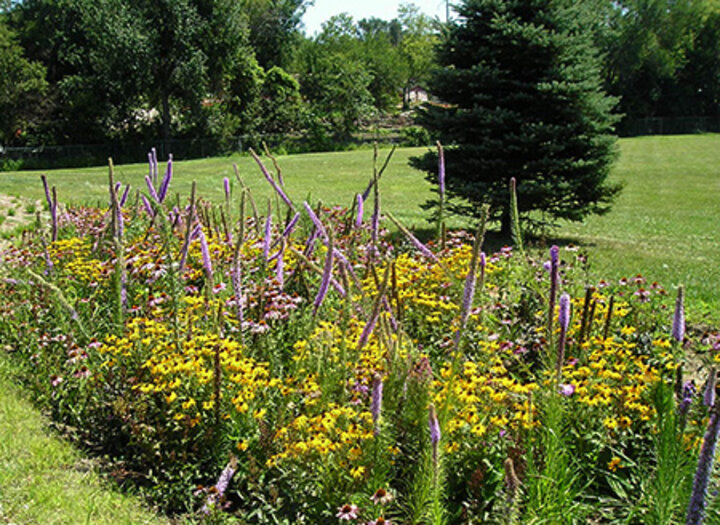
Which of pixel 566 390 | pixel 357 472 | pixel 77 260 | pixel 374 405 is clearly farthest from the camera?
pixel 77 260

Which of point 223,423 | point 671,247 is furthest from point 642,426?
point 671,247

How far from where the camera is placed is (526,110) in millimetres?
9695

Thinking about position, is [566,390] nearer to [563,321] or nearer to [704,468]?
[563,321]

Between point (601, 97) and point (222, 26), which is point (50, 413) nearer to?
point (601, 97)

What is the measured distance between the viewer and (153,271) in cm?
529

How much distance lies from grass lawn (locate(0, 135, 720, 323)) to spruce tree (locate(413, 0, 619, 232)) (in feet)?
2.40

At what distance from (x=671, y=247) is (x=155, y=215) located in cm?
946

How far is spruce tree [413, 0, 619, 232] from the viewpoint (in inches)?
368

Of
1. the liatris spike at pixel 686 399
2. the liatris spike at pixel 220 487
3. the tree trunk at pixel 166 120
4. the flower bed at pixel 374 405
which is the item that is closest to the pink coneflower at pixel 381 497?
the flower bed at pixel 374 405

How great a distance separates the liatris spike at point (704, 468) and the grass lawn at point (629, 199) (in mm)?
3925

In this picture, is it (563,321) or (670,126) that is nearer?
(563,321)

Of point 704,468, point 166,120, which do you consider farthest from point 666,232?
point 166,120

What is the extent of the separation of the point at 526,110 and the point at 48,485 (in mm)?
8326

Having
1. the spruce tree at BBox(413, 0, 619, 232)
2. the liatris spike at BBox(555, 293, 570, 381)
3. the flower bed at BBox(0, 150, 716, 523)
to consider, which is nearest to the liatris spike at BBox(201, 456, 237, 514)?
the flower bed at BBox(0, 150, 716, 523)
